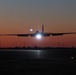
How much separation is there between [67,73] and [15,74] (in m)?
5.08

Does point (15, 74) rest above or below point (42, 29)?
below

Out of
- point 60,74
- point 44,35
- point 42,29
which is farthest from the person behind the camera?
point 42,29

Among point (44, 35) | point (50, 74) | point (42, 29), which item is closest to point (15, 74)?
point (50, 74)

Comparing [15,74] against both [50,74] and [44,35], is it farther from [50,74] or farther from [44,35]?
[44,35]

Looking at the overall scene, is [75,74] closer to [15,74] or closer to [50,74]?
[50,74]

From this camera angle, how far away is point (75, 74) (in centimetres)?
3044

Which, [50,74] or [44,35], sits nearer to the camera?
[50,74]

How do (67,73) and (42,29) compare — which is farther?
(42,29)

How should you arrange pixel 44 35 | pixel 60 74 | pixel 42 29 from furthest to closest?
pixel 42 29
pixel 44 35
pixel 60 74

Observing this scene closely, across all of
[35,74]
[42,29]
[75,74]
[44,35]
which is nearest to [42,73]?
[35,74]

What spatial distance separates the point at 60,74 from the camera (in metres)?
30.3

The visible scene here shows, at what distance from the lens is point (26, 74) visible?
30.9 meters

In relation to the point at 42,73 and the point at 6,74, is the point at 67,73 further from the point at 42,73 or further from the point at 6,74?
the point at 6,74

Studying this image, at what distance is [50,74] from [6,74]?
4191 millimetres
